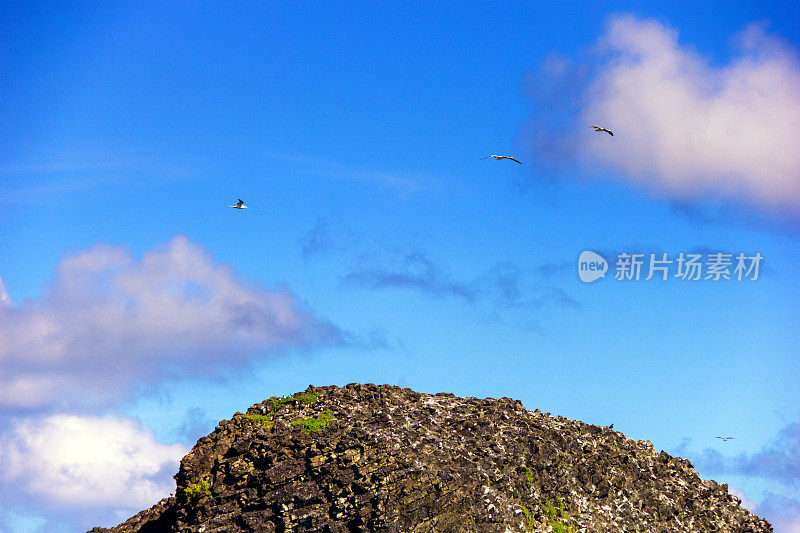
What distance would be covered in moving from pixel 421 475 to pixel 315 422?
7.42 m

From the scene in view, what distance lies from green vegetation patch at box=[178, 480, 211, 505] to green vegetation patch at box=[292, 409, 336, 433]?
574 centimetres

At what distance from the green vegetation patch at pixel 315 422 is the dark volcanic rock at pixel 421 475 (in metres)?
0.06

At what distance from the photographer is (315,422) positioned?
47.8 meters

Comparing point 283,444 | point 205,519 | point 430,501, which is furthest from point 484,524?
point 205,519

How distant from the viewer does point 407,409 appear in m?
50.4

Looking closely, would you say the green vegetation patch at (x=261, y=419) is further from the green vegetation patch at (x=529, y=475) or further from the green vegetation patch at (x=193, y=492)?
the green vegetation patch at (x=529, y=475)

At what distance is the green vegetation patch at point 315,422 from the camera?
4738cm

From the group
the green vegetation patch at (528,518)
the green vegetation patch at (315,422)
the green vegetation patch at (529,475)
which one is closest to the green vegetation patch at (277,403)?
the green vegetation patch at (315,422)

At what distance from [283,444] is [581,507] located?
1694 cm

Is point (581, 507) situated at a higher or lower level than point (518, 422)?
lower

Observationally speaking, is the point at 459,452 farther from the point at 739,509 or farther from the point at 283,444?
the point at 739,509

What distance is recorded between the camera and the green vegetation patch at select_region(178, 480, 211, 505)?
4622cm

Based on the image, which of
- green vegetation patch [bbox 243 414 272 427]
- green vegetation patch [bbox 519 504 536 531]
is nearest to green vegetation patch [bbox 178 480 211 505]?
green vegetation patch [bbox 243 414 272 427]

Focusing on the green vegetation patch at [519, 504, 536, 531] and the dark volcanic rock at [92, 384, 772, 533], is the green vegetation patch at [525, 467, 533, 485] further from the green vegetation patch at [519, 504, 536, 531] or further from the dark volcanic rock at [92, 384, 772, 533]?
the green vegetation patch at [519, 504, 536, 531]
